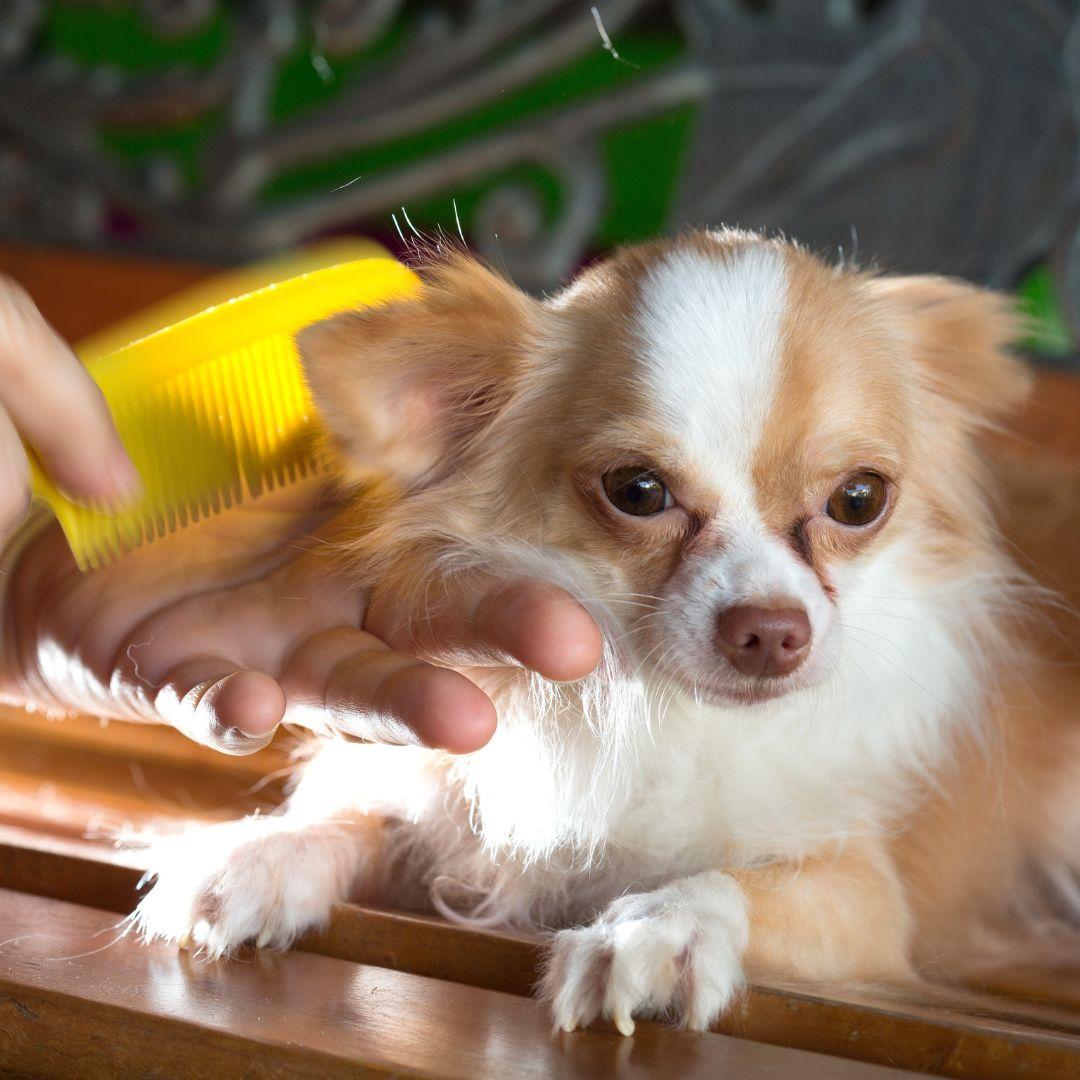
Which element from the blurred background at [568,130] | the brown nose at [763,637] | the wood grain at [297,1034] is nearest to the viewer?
the wood grain at [297,1034]

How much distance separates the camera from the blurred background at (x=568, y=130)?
99.7 inches

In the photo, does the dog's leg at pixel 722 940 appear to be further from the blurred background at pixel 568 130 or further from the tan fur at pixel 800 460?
the blurred background at pixel 568 130

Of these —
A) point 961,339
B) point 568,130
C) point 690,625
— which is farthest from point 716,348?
point 568,130

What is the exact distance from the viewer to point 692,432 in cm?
102

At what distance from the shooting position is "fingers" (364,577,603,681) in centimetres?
87

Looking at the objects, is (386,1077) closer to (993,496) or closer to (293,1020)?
(293,1020)

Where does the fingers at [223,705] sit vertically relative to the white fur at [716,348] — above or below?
below

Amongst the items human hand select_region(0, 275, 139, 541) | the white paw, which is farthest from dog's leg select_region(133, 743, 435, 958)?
human hand select_region(0, 275, 139, 541)

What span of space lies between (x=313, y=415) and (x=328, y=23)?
2012mm

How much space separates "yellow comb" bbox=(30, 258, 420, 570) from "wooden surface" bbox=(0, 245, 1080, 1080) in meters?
0.31

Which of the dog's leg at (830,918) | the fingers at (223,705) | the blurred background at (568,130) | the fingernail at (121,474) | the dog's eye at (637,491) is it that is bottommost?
the dog's leg at (830,918)

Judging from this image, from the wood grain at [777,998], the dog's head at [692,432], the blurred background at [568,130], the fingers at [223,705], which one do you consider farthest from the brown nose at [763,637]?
the blurred background at [568,130]

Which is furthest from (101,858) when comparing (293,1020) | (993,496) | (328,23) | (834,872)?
(328,23)

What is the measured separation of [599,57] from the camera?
2.76 metres
